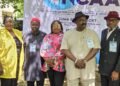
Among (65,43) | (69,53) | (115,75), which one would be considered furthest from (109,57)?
(65,43)

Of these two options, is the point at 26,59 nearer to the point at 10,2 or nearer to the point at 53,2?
the point at 53,2

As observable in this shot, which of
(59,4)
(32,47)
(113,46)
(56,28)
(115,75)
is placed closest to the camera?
(115,75)

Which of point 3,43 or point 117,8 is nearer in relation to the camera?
point 3,43

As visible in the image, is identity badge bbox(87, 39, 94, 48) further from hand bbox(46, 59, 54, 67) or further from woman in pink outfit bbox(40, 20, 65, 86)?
hand bbox(46, 59, 54, 67)

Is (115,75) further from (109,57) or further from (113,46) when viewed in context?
(113,46)

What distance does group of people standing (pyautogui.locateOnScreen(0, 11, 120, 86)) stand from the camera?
7.15 meters

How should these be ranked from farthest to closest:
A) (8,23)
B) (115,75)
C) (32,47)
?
(32,47), (8,23), (115,75)

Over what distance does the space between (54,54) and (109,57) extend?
1.14 meters

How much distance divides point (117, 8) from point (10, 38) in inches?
132

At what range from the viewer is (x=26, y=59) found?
315 inches

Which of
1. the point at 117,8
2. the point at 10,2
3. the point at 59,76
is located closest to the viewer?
the point at 59,76

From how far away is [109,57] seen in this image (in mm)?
7141

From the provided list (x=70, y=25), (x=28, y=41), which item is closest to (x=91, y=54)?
(x=28, y=41)

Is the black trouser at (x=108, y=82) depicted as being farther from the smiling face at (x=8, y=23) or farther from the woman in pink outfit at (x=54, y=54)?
the smiling face at (x=8, y=23)
